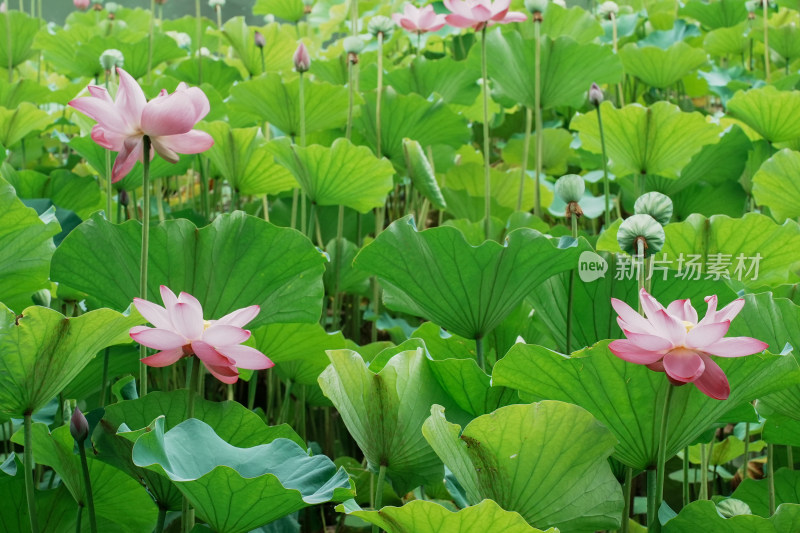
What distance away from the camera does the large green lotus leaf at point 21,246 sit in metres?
0.73

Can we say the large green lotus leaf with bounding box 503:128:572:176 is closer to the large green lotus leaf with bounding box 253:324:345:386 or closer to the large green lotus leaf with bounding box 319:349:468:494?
the large green lotus leaf with bounding box 253:324:345:386

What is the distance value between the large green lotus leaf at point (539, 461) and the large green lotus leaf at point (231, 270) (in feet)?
0.81

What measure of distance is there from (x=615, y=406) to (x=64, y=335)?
1.28 ft

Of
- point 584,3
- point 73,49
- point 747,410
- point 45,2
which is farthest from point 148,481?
point 45,2

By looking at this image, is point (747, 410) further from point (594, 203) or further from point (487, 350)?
point (594, 203)

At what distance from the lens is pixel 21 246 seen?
747 mm

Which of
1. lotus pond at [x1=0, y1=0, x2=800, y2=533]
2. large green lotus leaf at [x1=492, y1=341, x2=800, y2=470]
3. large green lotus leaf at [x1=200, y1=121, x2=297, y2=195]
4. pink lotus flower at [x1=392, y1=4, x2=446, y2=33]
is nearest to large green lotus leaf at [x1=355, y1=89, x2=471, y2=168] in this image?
lotus pond at [x1=0, y1=0, x2=800, y2=533]

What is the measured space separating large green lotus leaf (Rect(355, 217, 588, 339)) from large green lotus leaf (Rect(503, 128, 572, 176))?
77 cm

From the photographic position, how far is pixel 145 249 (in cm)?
63

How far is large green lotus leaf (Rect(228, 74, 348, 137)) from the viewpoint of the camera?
3.77 ft

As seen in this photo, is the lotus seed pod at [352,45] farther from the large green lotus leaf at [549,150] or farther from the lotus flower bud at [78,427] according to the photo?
the lotus flower bud at [78,427]

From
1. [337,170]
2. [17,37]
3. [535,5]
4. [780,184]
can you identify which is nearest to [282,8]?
[17,37]

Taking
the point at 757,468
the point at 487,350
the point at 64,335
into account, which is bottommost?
the point at 757,468

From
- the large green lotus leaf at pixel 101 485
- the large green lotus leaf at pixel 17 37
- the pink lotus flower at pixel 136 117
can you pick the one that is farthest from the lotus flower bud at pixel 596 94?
the large green lotus leaf at pixel 17 37
